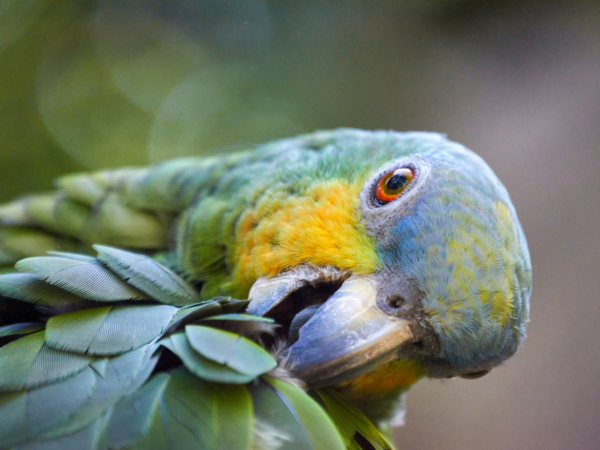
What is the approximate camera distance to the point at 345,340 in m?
0.80

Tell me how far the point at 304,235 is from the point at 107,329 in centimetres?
47

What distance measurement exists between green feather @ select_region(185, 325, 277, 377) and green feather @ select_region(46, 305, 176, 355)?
0.10m

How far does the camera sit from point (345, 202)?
3.49 feet

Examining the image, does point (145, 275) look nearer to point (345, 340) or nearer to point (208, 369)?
point (208, 369)

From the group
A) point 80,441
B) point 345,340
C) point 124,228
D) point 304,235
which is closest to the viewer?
point 80,441

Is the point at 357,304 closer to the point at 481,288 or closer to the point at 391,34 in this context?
the point at 481,288

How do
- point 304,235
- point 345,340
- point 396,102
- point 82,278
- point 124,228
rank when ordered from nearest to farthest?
1. point 345,340
2. point 82,278
3. point 304,235
4. point 124,228
5. point 396,102

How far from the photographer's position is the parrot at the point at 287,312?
71cm

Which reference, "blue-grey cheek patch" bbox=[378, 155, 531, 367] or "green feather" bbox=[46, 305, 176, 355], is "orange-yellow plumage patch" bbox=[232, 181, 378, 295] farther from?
"green feather" bbox=[46, 305, 176, 355]

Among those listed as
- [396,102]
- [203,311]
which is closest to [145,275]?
[203,311]

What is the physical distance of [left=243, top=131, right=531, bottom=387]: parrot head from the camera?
2.72 ft

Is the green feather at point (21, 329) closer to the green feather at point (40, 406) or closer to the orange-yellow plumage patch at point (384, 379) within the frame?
the green feather at point (40, 406)

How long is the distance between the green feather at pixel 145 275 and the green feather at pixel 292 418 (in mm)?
347

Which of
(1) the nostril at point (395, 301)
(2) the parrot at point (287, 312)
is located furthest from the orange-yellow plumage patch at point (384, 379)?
(1) the nostril at point (395, 301)
